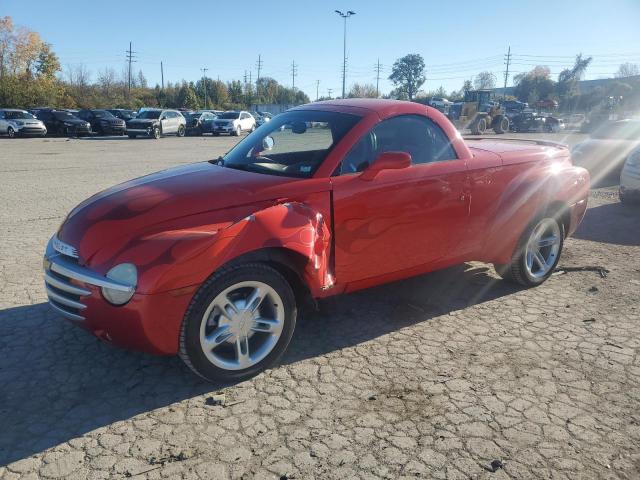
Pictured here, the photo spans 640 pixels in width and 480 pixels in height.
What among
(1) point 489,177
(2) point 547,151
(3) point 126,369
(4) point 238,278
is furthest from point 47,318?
(2) point 547,151

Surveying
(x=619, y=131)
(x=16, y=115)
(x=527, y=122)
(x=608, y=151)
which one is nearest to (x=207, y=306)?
(x=608, y=151)

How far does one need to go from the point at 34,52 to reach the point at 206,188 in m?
78.7

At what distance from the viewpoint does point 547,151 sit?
4980 millimetres

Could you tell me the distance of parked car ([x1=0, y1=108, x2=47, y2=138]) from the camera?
92.8 feet

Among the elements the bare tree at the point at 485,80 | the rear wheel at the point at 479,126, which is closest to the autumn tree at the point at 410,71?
the bare tree at the point at 485,80

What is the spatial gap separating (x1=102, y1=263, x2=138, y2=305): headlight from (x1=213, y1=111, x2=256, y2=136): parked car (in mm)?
32429

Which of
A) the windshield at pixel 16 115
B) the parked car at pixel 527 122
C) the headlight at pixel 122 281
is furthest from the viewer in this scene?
the parked car at pixel 527 122

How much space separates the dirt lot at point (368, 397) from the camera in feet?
8.21

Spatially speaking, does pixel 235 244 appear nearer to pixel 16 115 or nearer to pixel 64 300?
pixel 64 300

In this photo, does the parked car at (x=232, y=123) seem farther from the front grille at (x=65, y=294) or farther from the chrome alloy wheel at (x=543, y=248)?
the front grille at (x=65, y=294)

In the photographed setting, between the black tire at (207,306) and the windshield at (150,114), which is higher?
the windshield at (150,114)

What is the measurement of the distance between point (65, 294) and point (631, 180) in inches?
353

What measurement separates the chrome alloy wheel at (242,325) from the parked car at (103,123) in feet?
101

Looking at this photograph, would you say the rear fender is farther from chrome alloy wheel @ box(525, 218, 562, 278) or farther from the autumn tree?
the autumn tree
